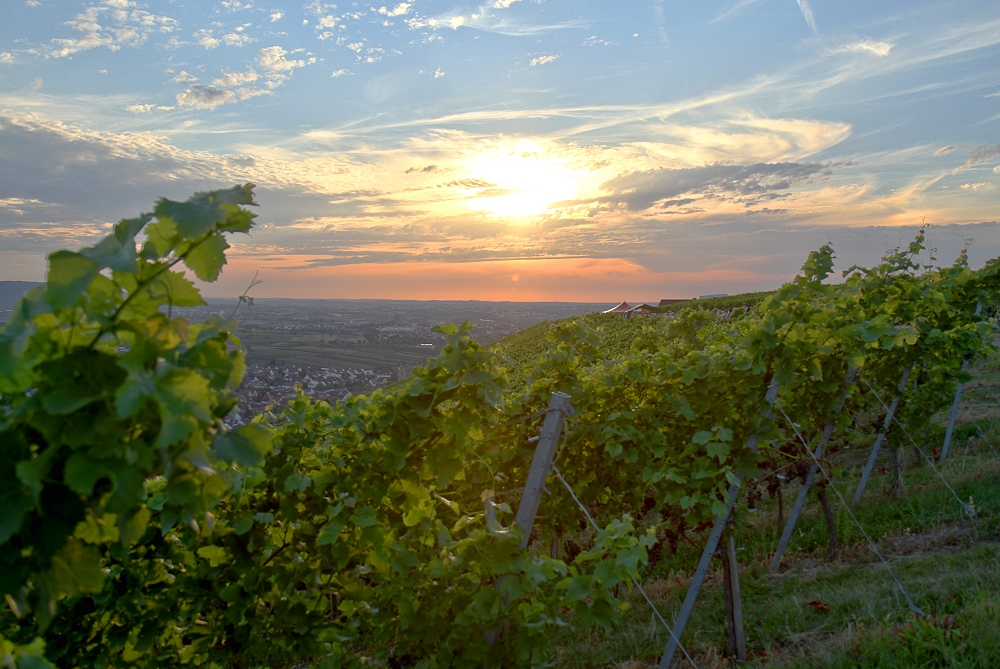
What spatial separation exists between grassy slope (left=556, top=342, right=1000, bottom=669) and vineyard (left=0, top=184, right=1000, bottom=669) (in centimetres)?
6

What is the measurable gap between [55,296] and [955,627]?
15.2 feet

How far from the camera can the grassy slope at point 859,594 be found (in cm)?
342

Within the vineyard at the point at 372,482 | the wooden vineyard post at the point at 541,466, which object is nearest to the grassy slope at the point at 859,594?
the vineyard at the point at 372,482

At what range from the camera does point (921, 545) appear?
5324 mm

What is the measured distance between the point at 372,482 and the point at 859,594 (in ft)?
11.9

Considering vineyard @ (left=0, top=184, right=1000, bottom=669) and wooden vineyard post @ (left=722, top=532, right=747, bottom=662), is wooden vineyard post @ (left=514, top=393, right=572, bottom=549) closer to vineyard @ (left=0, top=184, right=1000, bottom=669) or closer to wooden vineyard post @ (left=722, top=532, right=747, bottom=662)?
vineyard @ (left=0, top=184, right=1000, bottom=669)

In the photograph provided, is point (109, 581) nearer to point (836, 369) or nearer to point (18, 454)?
point (18, 454)

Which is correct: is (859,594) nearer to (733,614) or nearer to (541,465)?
(733,614)

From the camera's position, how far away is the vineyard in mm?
1247

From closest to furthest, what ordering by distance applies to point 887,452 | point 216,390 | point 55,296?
point 55,296 < point 216,390 < point 887,452

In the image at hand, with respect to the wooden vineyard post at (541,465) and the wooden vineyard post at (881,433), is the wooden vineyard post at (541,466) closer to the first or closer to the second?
the wooden vineyard post at (541,465)

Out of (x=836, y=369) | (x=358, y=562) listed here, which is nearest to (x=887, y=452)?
(x=836, y=369)

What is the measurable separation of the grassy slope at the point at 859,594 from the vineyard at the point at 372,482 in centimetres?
6

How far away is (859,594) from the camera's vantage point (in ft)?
14.0
